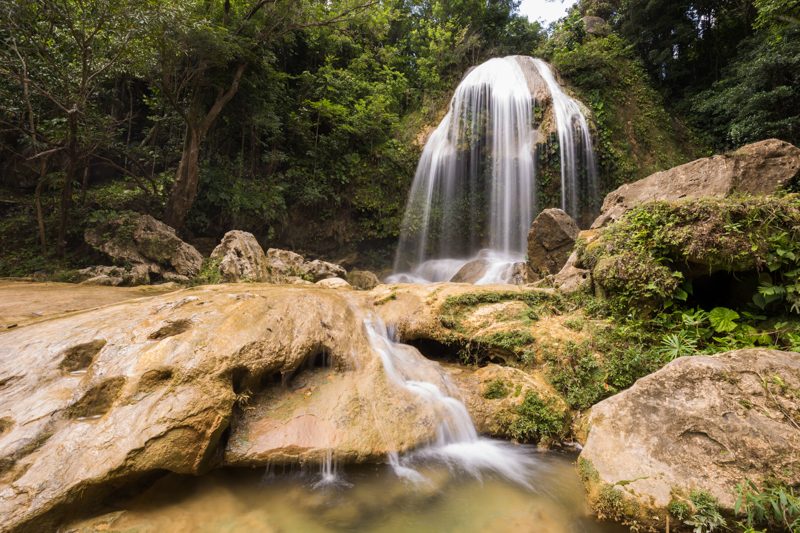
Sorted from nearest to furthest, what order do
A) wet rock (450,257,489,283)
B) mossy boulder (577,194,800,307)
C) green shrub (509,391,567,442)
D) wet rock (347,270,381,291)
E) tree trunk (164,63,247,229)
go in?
1. mossy boulder (577,194,800,307)
2. green shrub (509,391,567,442)
3. tree trunk (164,63,247,229)
4. wet rock (450,257,489,283)
5. wet rock (347,270,381,291)

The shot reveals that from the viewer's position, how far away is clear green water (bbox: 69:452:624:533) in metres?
2.72

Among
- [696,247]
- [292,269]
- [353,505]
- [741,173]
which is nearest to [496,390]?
[353,505]

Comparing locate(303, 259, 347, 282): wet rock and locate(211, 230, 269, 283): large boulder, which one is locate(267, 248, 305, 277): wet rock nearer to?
locate(303, 259, 347, 282): wet rock

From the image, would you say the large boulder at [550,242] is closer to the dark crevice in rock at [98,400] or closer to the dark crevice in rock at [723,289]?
the dark crevice in rock at [723,289]

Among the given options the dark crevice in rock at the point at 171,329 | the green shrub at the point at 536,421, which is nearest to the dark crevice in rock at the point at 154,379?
the dark crevice in rock at the point at 171,329

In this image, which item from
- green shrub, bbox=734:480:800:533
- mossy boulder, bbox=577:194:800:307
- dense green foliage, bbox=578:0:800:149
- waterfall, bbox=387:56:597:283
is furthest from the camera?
waterfall, bbox=387:56:597:283

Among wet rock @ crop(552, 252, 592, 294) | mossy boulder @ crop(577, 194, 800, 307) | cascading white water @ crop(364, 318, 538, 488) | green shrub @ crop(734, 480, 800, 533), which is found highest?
mossy boulder @ crop(577, 194, 800, 307)

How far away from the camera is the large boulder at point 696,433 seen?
254 cm

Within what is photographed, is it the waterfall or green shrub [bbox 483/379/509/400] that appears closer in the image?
green shrub [bbox 483/379/509/400]

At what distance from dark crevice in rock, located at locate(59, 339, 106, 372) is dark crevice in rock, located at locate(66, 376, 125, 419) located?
1.75 feet

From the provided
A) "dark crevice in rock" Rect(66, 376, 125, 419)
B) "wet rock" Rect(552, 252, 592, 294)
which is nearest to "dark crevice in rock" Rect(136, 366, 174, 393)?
"dark crevice in rock" Rect(66, 376, 125, 419)

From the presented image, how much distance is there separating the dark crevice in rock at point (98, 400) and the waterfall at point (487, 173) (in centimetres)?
1116

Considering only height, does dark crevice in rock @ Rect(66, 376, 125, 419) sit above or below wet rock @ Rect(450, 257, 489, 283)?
above

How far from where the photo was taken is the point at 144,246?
9656mm
